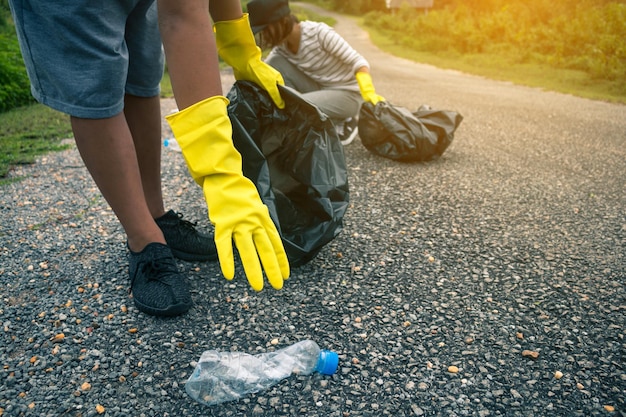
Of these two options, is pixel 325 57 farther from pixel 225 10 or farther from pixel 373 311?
pixel 373 311

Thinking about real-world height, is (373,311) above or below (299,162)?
below

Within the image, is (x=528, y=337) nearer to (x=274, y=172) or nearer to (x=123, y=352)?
(x=274, y=172)

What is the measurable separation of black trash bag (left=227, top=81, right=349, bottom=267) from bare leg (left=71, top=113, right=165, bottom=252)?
58cm

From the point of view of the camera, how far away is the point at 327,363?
150cm

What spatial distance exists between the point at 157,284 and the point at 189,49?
0.92 m

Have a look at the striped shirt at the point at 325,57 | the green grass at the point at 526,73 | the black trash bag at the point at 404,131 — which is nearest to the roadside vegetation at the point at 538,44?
the green grass at the point at 526,73

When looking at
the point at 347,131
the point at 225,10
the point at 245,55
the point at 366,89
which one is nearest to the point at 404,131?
the point at 366,89

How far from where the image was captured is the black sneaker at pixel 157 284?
173cm

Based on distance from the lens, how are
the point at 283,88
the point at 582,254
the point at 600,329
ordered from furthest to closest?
the point at 582,254 < the point at 283,88 < the point at 600,329

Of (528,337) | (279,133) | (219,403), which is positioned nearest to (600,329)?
(528,337)

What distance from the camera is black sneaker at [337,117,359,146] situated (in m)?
4.17

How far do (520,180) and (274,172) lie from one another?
7.15 ft

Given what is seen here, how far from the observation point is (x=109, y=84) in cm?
147

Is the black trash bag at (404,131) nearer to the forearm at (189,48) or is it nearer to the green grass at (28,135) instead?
the forearm at (189,48)
